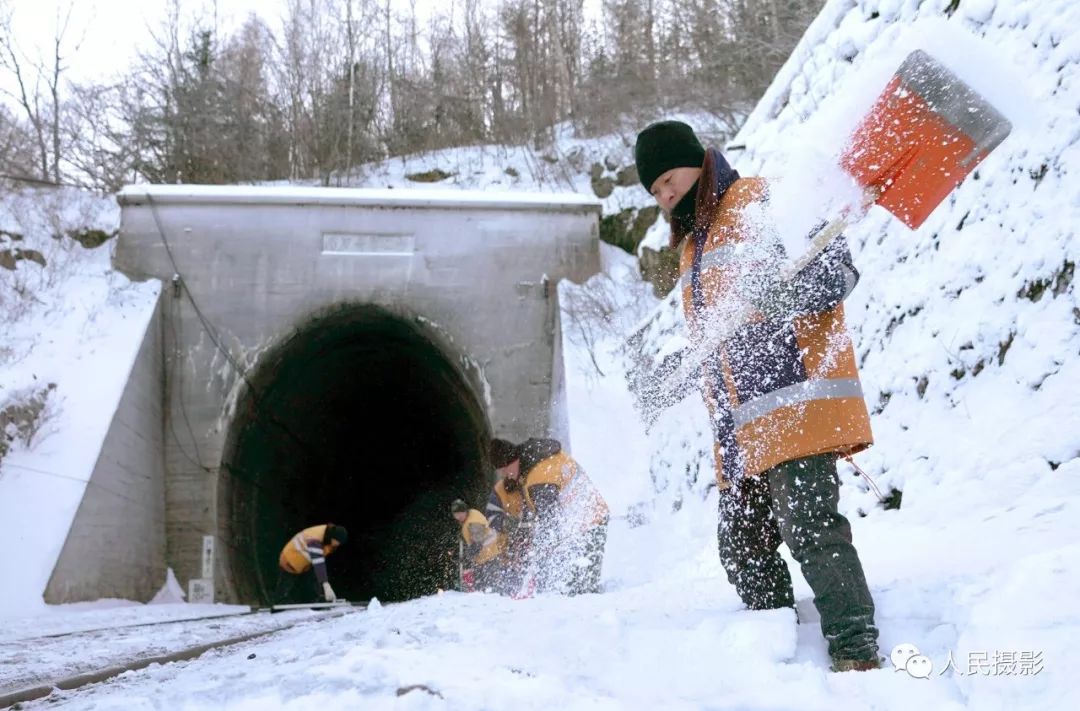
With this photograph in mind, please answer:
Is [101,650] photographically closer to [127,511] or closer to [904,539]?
[904,539]

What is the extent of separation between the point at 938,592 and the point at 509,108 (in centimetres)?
2286

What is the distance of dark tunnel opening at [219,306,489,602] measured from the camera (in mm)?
12820

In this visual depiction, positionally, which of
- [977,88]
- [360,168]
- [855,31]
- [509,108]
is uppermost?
[509,108]

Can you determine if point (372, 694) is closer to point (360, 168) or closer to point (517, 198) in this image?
point (517, 198)

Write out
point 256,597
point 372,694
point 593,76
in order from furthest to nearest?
point 593,76 → point 256,597 → point 372,694

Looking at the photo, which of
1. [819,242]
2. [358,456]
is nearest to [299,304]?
[358,456]

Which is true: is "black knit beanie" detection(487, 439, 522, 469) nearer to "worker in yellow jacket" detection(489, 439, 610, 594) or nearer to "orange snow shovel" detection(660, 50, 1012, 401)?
"worker in yellow jacket" detection(489, 439, 610, 594)

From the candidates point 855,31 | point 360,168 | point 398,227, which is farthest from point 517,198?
point 360,168

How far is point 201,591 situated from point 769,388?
10513 millimetres

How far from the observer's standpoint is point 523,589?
23.8 ft

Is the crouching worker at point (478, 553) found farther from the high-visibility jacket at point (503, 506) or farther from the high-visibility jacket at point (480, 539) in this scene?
the high-visibility jacket at point (503, 506)

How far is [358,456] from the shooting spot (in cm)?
1869

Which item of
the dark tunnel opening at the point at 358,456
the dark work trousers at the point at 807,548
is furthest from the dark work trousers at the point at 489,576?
the dark work trousers at the point at 807,548

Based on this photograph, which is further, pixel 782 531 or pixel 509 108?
pixel 509 108
